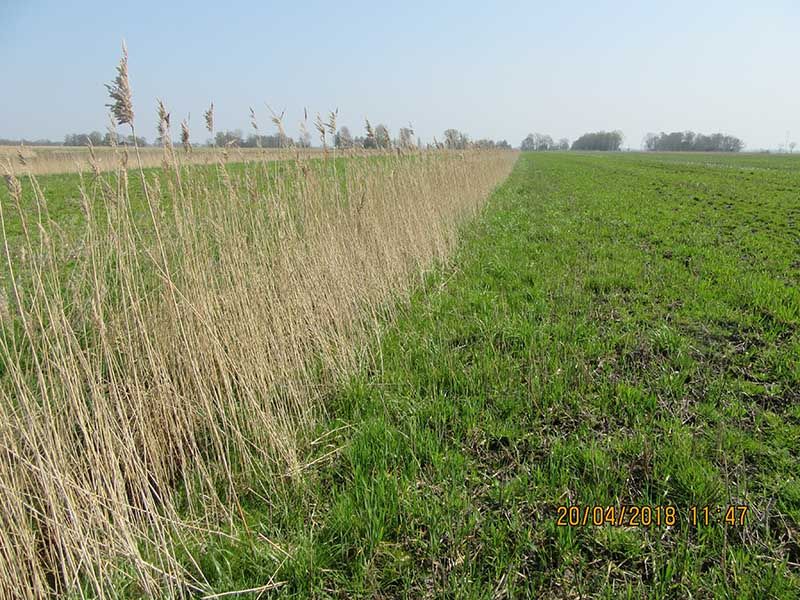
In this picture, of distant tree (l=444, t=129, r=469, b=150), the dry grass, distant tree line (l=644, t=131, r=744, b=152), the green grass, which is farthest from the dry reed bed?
distant tree line (l=644, t=131, r=744, b=152)

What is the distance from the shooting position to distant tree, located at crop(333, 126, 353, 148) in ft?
13.7

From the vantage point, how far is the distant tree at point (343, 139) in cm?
418

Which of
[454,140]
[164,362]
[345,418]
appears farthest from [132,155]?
[454,140]

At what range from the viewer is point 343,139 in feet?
14.2

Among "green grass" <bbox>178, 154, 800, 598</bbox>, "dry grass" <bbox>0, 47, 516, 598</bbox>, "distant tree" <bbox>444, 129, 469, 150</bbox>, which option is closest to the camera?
"dry grass" <bbox>0, 47, 516, 598</bbox>

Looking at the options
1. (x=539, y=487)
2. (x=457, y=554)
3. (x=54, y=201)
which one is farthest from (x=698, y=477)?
(x=54, y=201)

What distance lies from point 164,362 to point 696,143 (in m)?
168

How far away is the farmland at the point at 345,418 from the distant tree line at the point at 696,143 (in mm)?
159857

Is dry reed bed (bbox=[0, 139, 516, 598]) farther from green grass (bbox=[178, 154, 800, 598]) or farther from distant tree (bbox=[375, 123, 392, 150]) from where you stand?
distant tree (bbox=[375, 123, 392, 150])

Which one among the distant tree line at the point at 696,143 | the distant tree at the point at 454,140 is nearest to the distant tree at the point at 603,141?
the distant tree line at the point at 696,143
